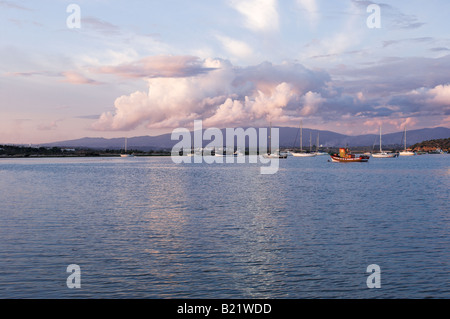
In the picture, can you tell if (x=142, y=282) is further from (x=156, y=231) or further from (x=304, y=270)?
(x=156, y=231)

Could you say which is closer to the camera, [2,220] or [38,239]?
[38,239]

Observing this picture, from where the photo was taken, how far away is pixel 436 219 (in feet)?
127

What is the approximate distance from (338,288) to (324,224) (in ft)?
56.7

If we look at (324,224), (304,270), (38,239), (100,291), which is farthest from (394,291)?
(38,239)

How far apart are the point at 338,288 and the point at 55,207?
35.9 metres

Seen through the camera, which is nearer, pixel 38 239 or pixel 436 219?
pixel 38 239
